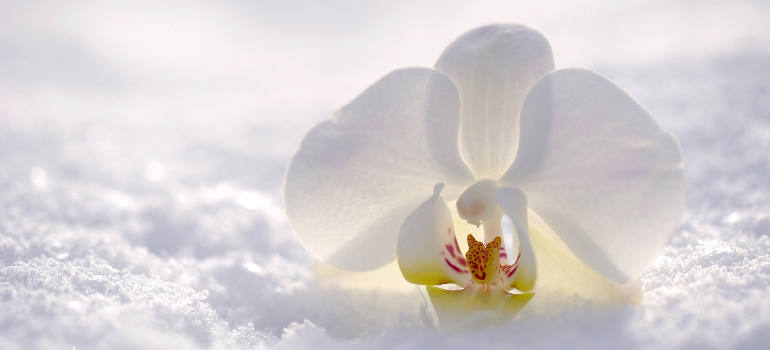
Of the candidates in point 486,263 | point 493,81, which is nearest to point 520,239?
point 486,263

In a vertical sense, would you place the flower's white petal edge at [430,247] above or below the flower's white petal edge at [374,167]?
below

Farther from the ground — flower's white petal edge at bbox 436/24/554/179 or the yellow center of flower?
flower's white petal edge at bbox 436/24/554/179

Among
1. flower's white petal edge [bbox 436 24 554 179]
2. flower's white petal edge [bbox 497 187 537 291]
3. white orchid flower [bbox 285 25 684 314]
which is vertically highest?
flower's white petal edge [bbox 436 24 554 179]

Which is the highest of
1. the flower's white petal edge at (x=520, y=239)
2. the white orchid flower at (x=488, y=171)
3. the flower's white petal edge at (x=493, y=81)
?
the flower's white petal edge at (x=493, y=81)

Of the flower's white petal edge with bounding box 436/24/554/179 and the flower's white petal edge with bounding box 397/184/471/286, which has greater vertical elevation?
the flower's white petal edge with bounding box 436/24/554/179

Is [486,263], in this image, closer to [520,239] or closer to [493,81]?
[520,239]
